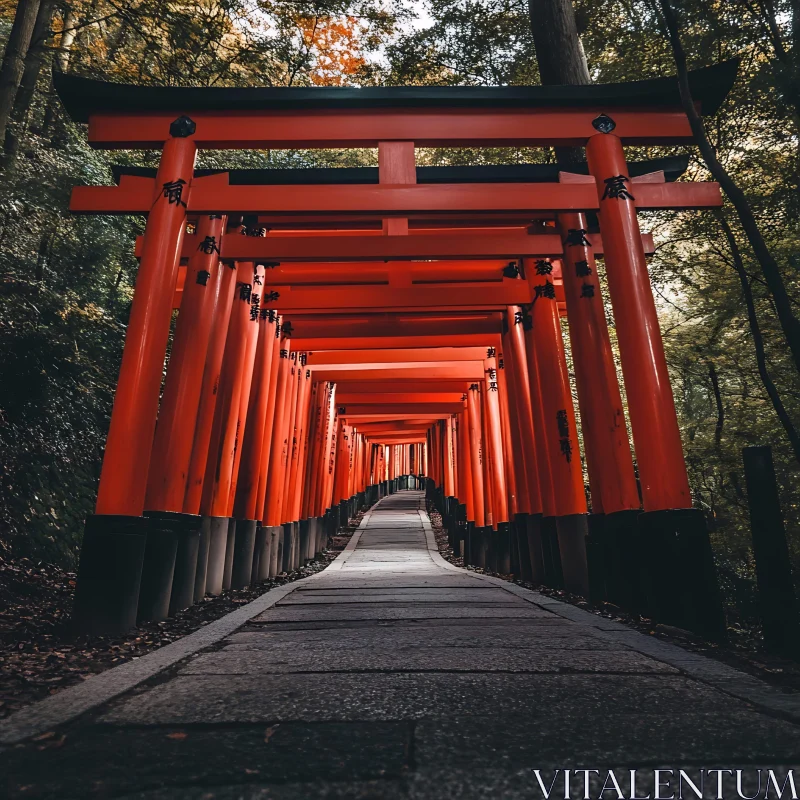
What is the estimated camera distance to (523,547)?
7887 millimetres

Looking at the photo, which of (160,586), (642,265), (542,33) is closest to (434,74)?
(542,33)

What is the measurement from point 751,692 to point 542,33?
8.54 m

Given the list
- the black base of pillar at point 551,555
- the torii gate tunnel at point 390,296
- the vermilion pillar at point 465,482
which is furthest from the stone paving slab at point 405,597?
the vermilion pillar at point 465,482

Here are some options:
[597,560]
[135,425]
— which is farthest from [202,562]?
[597,560]

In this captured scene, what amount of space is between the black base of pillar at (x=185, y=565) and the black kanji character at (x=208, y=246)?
2.90 m

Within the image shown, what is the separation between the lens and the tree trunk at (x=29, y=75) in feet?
25.6

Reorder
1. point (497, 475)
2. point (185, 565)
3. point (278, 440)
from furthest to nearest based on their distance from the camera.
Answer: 1. point (497, 475)
2. point (278, 440)
3. point (185, 565)

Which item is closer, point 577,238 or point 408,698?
point 408,698

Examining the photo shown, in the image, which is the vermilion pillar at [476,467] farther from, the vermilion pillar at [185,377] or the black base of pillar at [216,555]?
the vermilion pillar at [185,377]

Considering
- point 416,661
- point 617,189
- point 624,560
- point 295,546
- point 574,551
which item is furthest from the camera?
point 295,546

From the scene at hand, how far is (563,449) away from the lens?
650cm

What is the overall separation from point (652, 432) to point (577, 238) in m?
2.81

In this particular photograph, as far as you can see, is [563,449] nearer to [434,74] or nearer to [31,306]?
[31,306]

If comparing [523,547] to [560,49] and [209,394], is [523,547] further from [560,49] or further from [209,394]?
[560,49]
